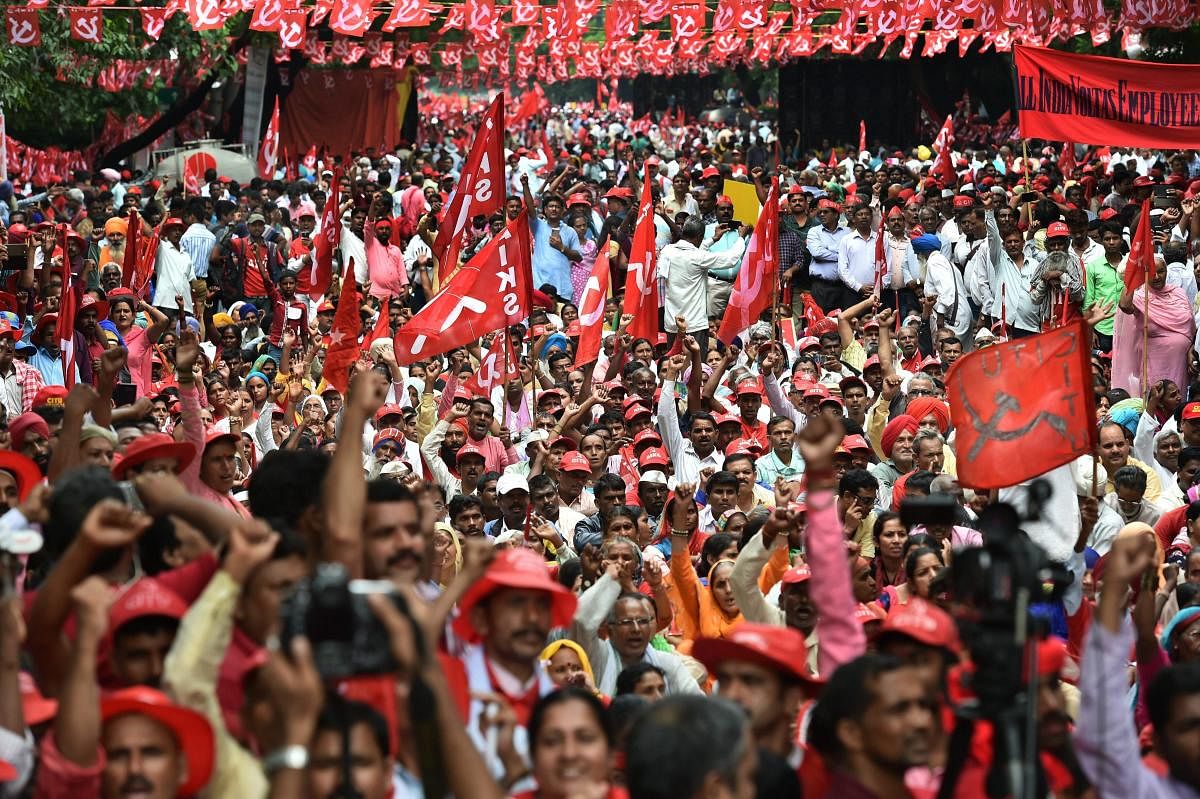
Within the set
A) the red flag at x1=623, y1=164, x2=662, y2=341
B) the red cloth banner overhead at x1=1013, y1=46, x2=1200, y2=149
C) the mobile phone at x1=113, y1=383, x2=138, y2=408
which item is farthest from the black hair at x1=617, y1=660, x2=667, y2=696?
the red cloth banner overhead at x1=1013, y1=46, x2=1200, y2=149

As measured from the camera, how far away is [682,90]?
69.1 meters

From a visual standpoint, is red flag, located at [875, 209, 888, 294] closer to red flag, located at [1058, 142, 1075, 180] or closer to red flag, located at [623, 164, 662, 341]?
red flag, located at [623, 164, 662, 341]

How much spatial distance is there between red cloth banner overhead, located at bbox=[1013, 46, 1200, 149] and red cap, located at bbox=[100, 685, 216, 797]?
10.5m

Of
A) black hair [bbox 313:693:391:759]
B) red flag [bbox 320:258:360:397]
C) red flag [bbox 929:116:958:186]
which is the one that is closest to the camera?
black hair [bbox 313:693:391:759]

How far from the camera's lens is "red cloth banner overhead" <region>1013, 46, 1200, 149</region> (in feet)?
44.1

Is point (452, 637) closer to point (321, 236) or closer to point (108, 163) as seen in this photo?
point (321, 236)

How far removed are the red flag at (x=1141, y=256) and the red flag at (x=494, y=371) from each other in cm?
375

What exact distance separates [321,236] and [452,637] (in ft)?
36.5

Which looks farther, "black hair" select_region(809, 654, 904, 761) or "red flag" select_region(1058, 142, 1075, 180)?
"red flag" select_region(1058, 142, 1075, 180)

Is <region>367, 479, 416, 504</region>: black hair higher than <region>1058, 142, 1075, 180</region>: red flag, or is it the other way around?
<region>367, 479, 416, 504</region>: black hair

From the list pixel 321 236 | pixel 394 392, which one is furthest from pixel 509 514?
Result: pixel 321 236

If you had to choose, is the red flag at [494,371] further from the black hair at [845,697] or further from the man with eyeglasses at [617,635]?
the black hair at [845,697]

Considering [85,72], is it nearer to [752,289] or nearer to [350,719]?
[752,289]

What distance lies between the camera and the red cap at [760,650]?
454cm
